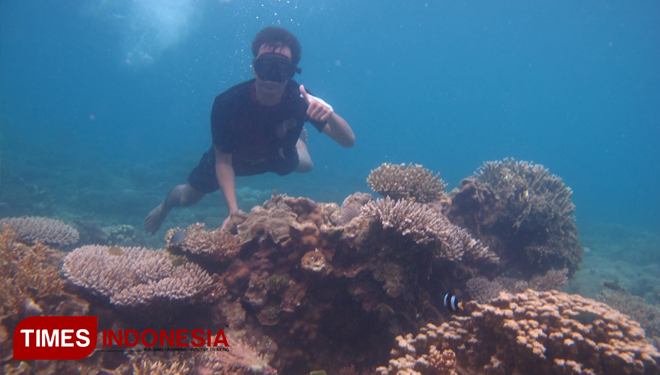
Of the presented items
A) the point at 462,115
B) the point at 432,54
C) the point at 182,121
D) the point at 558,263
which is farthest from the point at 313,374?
the point at 462,115

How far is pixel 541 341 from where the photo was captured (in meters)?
2.65

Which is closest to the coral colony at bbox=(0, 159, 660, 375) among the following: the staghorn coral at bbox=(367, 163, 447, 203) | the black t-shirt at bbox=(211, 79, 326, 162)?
the staghorn coral at bbox=(367, 163, 447, 203)

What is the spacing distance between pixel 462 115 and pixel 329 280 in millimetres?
204286

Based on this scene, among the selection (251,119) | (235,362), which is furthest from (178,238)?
(251,119)

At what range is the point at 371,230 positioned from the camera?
3873 millimetres

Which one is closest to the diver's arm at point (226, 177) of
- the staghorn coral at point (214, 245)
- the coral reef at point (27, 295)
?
the staghorn coral at point (214, 245)

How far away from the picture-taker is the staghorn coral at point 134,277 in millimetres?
3377

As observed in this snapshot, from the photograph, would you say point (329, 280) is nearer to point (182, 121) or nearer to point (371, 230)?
point (371, 230)

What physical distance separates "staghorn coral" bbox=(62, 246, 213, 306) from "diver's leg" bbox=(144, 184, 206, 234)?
445cm

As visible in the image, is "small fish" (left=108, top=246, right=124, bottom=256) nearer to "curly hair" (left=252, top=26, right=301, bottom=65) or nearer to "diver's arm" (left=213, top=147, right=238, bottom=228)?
"diver's arm" (left=213, top=147, right=238, bottom=228)

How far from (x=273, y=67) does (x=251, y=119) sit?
123 cm

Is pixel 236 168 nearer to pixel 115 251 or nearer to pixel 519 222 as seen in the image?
pixel 115 251

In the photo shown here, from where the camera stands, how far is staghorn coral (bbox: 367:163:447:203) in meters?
5.38

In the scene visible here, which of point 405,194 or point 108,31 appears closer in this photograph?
point 405,194
